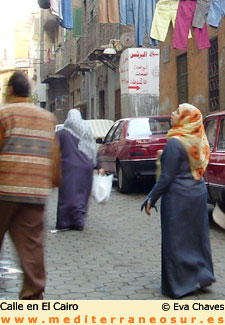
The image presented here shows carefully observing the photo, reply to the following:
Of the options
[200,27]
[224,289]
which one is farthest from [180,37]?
[224,289]

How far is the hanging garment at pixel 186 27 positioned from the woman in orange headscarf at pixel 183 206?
1000 cm

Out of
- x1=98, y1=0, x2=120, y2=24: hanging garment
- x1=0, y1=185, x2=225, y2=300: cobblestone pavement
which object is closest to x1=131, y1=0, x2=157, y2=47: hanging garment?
x1=98, y1=0, x2=120, y2=24: hanging garment

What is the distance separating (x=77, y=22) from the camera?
88.8 feet

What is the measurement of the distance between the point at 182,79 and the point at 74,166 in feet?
37.5

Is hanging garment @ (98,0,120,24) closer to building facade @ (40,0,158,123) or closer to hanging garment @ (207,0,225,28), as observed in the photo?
hanging garment @ (207,0,225,28)

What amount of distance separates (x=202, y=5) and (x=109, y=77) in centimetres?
1225

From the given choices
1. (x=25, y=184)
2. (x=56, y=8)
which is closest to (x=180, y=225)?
(x=25, y=184)

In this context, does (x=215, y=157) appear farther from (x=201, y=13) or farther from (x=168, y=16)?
(x=168, y=16)

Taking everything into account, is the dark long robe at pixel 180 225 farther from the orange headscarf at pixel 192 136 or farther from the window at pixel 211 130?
the window at pixel 211 130

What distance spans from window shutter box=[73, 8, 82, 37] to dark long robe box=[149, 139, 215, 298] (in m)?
22.8

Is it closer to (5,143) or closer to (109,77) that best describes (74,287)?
(5,143)

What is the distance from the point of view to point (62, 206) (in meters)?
7.43

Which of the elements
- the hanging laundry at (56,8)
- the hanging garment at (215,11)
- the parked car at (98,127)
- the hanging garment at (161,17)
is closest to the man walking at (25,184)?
the hanging garment at (215,11)

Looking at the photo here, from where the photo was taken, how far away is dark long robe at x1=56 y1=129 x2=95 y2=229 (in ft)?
24.4
